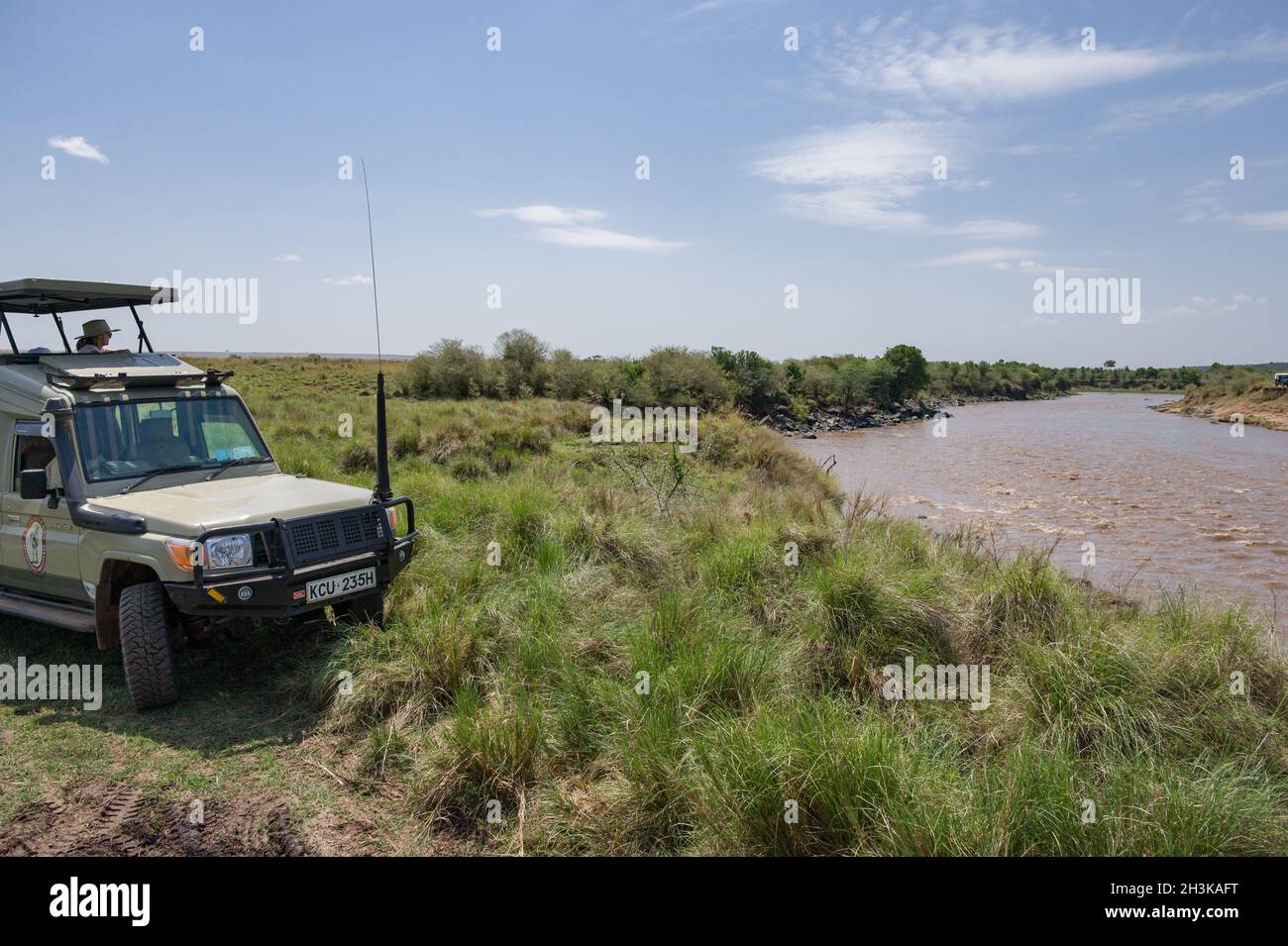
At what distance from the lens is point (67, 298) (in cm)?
645

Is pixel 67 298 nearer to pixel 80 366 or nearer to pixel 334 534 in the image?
pixel 80 366

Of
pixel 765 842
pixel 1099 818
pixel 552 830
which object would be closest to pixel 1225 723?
pixel 1099 818

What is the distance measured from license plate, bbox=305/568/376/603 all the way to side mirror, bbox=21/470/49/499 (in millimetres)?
1978

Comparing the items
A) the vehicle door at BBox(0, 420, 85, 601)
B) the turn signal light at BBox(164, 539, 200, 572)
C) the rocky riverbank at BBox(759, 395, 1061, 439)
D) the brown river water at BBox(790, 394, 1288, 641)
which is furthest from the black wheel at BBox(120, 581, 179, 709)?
the rocky riverbank at BBox(759, 395, 1061, 439)

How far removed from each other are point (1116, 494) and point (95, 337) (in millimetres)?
19853

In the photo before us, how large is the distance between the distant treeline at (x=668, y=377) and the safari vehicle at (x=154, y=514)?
856 inches

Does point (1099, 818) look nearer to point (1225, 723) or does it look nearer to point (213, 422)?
point (1225, 723)

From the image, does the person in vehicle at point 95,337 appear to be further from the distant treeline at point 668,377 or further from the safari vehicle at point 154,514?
the distant treeline at point 668,377

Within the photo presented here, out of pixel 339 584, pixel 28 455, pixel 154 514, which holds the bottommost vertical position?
pixel 339 584

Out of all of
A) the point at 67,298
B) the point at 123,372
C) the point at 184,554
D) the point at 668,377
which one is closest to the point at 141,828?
the point at 184,554

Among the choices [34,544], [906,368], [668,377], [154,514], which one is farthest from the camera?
[906,368]

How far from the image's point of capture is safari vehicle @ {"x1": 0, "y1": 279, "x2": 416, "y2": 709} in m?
4.80

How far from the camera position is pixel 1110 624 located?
537 centimetres

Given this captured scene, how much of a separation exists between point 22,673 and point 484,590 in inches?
134
